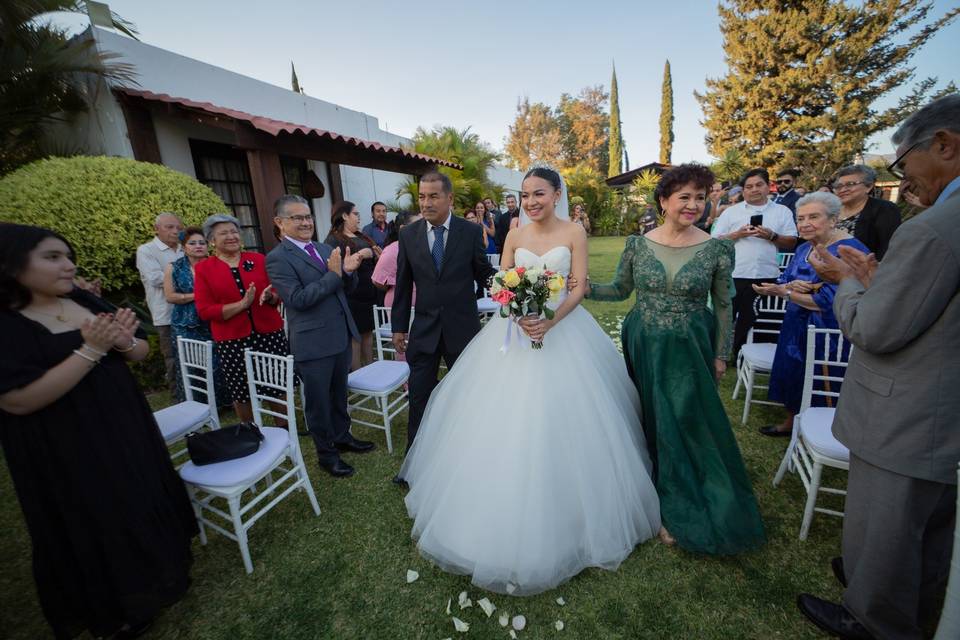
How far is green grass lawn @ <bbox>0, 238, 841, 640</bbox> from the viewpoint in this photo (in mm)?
2250

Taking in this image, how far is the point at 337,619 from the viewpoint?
238 cm

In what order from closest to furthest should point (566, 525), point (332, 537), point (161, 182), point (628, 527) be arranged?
point (566, 525) < point (628, 527) < point (332, 537) < point (161, 182)

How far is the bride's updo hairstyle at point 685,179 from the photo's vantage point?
2.63m

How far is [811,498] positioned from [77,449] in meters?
4.34

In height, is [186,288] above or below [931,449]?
above

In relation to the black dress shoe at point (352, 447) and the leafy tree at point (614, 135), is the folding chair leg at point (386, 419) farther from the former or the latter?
the leafy tree at point (614, 135)

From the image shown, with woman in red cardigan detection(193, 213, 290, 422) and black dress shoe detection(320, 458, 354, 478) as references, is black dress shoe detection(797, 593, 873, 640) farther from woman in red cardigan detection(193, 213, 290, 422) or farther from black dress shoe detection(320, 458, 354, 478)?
woman in red cardigan detection(193, 213, 290, 422)

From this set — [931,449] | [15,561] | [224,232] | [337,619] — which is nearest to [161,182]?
[224,232]

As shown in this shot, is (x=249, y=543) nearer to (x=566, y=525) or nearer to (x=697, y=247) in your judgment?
(x=566, y=525)

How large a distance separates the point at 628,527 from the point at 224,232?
4.15 m

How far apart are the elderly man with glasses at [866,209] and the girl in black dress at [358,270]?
5.26 metres

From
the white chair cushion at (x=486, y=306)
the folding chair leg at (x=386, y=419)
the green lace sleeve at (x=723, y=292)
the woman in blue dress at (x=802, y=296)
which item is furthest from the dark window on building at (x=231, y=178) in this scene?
the woman in blue dress at (x=802, y=296)

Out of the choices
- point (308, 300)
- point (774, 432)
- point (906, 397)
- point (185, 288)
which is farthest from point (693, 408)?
point (185, 288)

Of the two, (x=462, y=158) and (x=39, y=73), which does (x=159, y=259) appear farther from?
(x=462, y=158)
